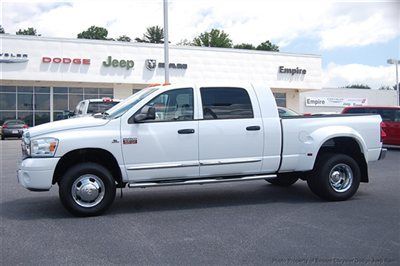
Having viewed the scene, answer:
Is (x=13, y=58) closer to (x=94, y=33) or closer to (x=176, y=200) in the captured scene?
(x=176, y=200)

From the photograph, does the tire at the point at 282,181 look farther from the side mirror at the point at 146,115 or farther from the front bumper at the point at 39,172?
the front bumper at the point at 39,172

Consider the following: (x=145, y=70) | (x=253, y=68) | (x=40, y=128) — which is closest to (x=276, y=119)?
(x=40, y=128)

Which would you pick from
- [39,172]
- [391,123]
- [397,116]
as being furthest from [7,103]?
[39,172]

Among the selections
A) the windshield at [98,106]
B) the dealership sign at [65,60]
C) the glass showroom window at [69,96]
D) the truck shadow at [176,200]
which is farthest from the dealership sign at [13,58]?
the truck shadow at [176,200]

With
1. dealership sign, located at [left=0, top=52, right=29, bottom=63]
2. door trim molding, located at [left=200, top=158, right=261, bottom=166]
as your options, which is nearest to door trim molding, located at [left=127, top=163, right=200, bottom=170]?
door trim molding, located at [left=200, top=158, right=261, bottom=166]

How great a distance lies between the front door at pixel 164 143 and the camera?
719 centimetres

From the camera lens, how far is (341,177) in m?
8.29

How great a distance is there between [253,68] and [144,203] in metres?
37.1

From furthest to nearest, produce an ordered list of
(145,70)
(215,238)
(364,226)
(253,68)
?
(253,68) → (145,70) → (364,226) → (215,238)

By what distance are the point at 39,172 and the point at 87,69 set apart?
31.6 meters

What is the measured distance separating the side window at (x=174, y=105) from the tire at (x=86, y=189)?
119 centimetres

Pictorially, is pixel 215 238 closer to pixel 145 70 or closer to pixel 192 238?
pixel 192 238

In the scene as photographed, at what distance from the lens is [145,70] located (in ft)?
129

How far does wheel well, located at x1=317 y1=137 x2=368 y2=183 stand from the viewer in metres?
8.45
